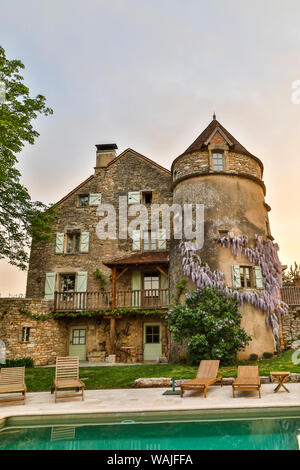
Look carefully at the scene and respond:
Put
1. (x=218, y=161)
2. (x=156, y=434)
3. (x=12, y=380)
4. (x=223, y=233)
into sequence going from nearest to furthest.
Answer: (x=156, y=434), (x=12, y=380), (x=223, y=233), (x=218, y=161)

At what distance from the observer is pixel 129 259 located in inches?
655

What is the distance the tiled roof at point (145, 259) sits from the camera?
1577 centimetres

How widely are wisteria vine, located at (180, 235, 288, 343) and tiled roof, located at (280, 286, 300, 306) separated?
472 centimetres

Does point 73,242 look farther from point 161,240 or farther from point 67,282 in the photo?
point 161,240

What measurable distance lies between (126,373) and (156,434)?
632 centimetres

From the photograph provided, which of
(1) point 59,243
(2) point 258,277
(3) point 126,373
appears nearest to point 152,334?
(3) point 126,373

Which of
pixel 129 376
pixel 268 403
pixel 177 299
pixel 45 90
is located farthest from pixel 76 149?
pixel 268 403

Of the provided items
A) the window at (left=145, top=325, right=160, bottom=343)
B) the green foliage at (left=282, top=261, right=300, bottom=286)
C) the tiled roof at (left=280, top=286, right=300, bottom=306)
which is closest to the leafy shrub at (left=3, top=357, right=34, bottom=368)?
the window at (left=145, top=325, right=160, bottom=343)

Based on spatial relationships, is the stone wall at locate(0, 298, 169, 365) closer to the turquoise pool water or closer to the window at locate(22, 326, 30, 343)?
the window at locate(22, 326, 30, 343)

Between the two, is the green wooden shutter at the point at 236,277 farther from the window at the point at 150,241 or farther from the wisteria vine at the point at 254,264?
the window at the point at 150,241

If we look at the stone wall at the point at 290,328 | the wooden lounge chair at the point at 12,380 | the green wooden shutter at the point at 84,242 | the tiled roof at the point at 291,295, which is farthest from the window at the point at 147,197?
the wooden lounge chair at the point at 12,380

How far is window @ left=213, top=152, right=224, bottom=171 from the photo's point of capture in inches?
587

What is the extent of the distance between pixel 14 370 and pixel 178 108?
11.7 metres
